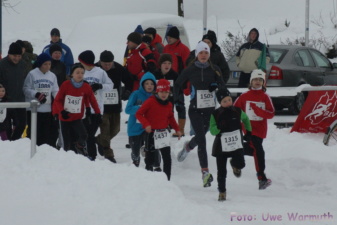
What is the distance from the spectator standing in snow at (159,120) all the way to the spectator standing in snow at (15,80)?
97.2 inches

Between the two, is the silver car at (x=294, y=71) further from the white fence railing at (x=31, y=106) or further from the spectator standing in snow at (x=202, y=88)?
the white fence railing at (x=31, y=106)

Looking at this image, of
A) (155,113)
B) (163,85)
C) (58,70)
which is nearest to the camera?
(163,85)

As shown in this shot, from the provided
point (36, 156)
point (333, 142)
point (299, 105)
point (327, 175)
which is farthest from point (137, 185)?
point (299, 105)

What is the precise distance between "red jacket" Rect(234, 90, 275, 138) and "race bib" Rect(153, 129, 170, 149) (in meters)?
0.97

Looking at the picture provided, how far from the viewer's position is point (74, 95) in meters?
12.1

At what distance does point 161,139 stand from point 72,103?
1501 mm

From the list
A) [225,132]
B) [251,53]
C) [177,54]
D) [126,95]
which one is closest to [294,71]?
[251,53]

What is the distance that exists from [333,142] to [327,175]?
1.28 m

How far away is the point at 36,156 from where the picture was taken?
9.80m

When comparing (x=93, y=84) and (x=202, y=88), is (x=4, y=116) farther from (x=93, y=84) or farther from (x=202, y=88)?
(x=202, y=88)

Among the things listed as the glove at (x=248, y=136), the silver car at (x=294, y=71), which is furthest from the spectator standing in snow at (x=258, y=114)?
the silver car at (x=294, y=71)

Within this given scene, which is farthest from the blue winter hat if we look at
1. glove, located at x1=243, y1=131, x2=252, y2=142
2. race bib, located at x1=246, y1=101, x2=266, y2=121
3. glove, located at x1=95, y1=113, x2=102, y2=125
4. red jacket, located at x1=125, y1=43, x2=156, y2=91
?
glove, located at x1=243, y1=131, x2=252, y2=142

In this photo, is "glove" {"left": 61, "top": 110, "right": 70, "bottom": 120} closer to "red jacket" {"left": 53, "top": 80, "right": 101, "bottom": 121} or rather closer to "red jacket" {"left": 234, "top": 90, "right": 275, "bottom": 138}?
"red jacket" {"left": 53, "top": 80, "right": 101, "bottom": 121}

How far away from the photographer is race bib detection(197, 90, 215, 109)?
39.0 feet
